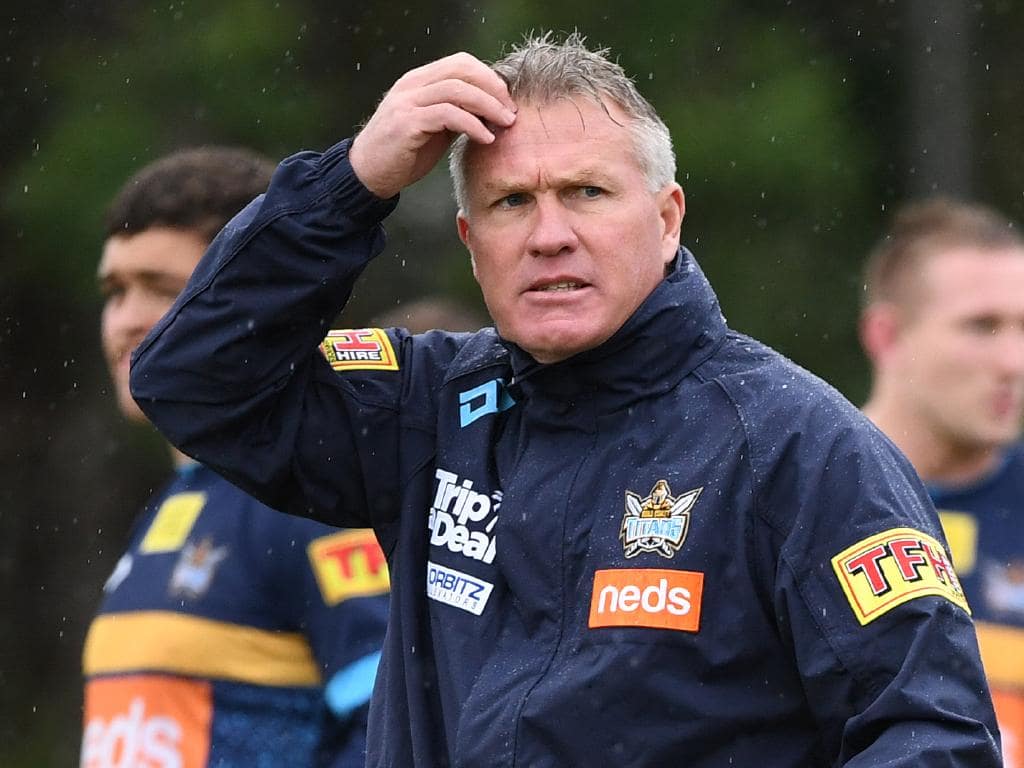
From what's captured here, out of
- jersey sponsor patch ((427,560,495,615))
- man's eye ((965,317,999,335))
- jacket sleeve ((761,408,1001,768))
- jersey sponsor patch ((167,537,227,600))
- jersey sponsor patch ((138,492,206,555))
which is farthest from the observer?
man's eye ((965,317,999,335))

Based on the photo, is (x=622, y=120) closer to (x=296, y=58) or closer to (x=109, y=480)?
(x=296, y=58)

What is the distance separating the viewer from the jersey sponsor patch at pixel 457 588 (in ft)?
11.8

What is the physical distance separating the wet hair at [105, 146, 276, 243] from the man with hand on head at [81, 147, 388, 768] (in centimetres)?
54

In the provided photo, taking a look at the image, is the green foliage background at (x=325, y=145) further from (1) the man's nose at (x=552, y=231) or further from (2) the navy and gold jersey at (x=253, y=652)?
(1) the man's nose at (x=552, y=231)

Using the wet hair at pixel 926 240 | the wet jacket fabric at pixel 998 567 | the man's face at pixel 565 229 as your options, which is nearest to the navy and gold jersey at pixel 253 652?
the man's face at pixel 565 229

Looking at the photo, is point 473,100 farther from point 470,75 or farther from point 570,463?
point 570,463

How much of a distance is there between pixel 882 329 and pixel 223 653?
2779 mm

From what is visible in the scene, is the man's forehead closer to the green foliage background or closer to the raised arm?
the raised arm

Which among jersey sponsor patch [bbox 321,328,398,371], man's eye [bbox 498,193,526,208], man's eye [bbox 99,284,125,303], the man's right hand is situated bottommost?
man's eye [bbox 99,284,125,303]

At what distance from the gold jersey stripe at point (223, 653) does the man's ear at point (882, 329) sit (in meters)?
2.62

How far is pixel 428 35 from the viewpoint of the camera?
45.4 ft

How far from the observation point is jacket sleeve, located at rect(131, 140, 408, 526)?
12.5 ft

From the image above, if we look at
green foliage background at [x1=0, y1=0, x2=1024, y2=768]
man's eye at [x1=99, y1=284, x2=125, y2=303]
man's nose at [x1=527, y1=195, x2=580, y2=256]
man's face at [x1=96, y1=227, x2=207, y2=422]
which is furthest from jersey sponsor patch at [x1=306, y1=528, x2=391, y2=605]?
green foliage background at [x1=0, y1=0, x2=1024, y2=768]

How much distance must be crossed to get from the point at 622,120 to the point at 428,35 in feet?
33.8
